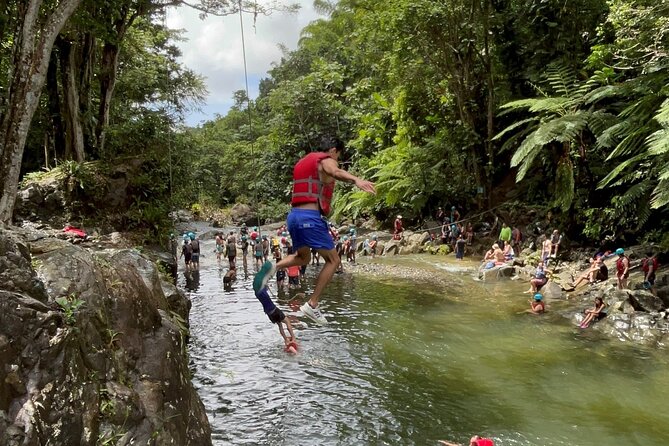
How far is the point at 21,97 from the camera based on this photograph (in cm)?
786

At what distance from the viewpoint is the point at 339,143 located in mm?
5594

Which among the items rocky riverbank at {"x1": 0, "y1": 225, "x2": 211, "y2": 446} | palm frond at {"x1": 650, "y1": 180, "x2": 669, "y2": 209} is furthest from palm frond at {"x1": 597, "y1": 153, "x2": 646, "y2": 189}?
rocky riverbank at {"x1": 0, "y1": 225, "x2": 211, "y2": 446}

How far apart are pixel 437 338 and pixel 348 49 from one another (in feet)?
98.4

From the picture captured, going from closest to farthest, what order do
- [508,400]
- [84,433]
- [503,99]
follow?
[84,433] → [508,400] → [503,99]

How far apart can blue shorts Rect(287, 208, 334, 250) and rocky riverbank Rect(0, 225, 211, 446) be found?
157cm

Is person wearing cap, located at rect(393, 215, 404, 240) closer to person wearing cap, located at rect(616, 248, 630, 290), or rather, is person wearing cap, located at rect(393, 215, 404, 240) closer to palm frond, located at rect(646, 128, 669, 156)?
person wearing cap, located at rect(616, 248, 630, 290)

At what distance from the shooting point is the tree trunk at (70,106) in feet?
45.2

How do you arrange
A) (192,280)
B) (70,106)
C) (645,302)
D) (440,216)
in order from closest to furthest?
1. (645,302)
2. (70,106)
3. (192,280)
4. (440,216)

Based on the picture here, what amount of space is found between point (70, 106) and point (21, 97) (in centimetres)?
635

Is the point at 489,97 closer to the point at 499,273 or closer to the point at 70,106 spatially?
the point at 499,273

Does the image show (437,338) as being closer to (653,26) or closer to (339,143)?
(339,143)

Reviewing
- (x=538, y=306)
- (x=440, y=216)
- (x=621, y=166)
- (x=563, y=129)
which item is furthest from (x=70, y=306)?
(x=440, y=216)

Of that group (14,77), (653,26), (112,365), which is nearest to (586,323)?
(653,26)

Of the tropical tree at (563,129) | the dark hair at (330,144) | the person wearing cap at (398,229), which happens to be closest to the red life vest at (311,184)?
the dark hair at (330,144)
